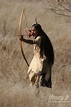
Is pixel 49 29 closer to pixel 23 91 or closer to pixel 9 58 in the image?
pixel 9 58

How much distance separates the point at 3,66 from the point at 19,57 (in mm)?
510

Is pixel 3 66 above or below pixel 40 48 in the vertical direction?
below

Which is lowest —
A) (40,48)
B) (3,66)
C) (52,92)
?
(3,66)

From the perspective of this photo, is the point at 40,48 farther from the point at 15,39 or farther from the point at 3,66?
the point at 15,39

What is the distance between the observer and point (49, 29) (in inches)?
500

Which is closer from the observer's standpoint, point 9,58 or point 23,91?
point 23,91

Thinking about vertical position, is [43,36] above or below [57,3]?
above

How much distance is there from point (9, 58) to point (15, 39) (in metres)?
1.13

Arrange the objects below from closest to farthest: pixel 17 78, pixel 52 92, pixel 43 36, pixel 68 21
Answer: pixel 43 36 → pixel 52 92 → pixel 17 78 → pixel 68 21

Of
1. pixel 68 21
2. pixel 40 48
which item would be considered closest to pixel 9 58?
pixel 68 21

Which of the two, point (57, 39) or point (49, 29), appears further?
point (49, 29)

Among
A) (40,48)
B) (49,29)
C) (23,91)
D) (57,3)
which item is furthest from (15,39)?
(40,48)

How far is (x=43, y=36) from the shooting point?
281 inches

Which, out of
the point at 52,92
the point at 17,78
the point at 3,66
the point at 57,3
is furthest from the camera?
the point at 57,3
